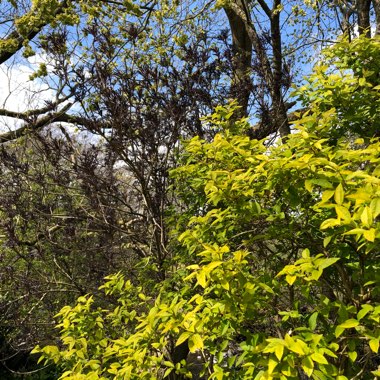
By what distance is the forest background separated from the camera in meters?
1.75

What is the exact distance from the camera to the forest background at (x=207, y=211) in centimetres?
175

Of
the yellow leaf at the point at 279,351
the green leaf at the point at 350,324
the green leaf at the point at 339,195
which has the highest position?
the green leaf at the point at 339,195

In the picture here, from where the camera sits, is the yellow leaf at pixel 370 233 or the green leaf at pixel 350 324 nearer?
the yellow leaf at pixel 370 233

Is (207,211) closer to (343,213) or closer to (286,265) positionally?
(286,265)

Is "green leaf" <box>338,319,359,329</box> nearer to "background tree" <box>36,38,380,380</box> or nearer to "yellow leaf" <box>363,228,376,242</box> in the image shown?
"background tree" <box>36,38,380,380</box>

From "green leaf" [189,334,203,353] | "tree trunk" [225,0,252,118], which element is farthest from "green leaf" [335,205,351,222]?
"tree trunk" [225,0,252,118]

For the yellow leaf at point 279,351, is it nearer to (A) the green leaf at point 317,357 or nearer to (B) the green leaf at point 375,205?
(A) the green leaf at point 317,357

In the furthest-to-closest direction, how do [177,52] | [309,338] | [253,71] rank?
[177,52] → [253,71] → [309,338]

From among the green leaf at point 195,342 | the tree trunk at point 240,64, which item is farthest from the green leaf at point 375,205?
the tree trunk at point 240,64

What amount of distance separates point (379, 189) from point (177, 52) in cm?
389

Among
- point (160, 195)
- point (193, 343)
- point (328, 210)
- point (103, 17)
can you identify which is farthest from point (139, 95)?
point (103, 17)

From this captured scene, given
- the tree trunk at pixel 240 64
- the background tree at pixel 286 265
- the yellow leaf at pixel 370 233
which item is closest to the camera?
the yellow leaf at pixel 370 233

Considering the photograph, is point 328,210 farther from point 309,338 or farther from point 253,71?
point 253,71

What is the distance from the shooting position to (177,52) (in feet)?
15.6
